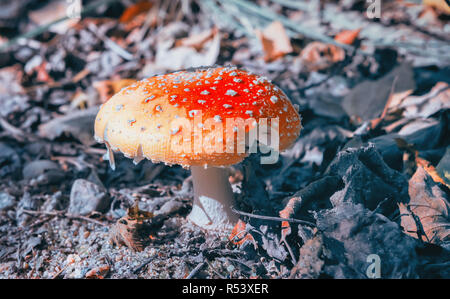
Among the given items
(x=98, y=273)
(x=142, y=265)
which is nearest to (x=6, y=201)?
(x=98, y=273)

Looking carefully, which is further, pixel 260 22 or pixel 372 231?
pixel 260 22

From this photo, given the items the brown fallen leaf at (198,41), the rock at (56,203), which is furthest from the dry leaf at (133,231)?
the brown fallen leaf at (198,41)

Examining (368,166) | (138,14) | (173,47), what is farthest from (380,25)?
(138,14)

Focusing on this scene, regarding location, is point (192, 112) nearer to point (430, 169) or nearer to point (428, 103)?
point (430, 169)

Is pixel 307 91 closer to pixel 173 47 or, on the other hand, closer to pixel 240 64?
pixel 240 64

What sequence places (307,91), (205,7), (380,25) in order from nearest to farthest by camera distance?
1. (307,91)
2. (380,25)
3. (205,7)

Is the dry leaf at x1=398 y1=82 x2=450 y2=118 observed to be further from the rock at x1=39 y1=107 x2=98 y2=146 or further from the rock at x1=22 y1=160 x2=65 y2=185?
the rock at x1=22 y1=160 x2=65 y2=185

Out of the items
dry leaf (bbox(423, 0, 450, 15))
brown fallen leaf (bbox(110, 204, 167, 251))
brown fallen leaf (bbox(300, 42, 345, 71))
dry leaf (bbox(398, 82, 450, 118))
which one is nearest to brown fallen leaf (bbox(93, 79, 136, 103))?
brown fallen leaf (bbox(110, 204, 167, 251))
